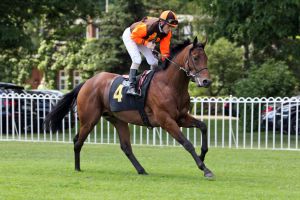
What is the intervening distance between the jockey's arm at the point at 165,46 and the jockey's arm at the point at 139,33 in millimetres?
314

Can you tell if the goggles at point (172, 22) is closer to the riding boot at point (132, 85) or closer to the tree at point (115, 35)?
the riding boot at point (132, 85)

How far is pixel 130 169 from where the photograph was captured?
476 inches

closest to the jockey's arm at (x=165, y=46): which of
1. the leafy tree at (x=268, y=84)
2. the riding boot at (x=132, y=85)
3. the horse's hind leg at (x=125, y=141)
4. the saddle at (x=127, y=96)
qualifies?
the saddle at (x=127, y=96)

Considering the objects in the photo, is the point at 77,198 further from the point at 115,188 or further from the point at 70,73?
the point at 70,73

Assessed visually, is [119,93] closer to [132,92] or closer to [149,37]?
[132,92]

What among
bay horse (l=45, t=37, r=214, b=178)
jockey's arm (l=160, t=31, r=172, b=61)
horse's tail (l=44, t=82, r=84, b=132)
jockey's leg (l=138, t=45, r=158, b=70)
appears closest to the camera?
bay horse (l=45, t=37, r=214, b=178)

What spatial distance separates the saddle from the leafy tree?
38.0ft

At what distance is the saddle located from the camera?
36.5 feet

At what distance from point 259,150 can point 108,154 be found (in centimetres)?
413

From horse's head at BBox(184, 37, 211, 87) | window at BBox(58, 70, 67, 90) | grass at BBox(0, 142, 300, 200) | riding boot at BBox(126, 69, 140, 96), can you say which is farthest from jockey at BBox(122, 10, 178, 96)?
window at BBox(58, 70, 67, 90)

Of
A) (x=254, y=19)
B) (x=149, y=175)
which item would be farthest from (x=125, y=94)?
(x=254, y=19)

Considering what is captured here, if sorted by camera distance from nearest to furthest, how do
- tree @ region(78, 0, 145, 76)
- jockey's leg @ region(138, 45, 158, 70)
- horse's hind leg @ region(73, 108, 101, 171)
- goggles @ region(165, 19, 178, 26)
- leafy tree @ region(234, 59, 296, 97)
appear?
goggles @ region(165, 19, 178, 26)
jockey's leg @ region(138, 45, 158, 70)
horse's hind leg @ region(73, 108, 101, 171)
leafy tree @ region(234, 59, 296, 97)
tree @ region(78, 0, 145, 76)

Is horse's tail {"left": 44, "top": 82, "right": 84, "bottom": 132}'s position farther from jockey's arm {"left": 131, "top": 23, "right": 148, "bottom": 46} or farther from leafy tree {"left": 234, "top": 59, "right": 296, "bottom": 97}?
leafy tree {"left": 234, "top": 59, "right": 296, "bottom": 97}

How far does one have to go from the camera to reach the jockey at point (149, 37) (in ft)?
35.4
